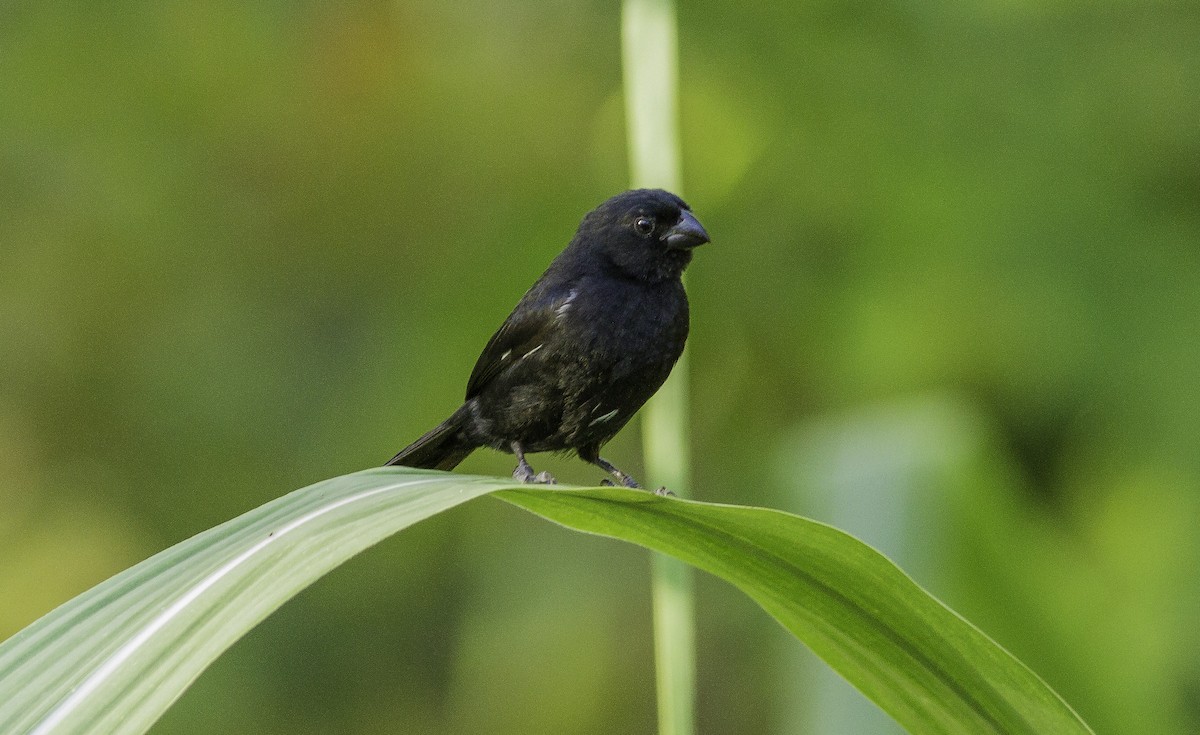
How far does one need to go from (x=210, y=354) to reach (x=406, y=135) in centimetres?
97

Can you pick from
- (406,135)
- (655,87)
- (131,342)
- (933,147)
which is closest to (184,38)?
(406,135)

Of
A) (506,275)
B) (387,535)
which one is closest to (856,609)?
(387,535)

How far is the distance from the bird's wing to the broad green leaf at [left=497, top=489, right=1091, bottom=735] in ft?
4.55

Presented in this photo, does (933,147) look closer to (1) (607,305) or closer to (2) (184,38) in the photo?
(1) (607,305)

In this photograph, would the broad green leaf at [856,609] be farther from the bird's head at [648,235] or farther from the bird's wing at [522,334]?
the bird's head at [648,235]

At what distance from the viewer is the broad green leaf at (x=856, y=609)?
3.13 ft

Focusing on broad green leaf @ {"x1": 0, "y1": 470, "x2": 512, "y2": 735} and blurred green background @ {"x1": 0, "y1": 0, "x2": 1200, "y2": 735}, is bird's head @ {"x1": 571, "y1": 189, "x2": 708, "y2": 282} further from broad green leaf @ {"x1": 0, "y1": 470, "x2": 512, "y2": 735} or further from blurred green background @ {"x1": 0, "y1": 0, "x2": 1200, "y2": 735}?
broad green leaf @ {"x1": 0, "y1": 470, "x2": 512, "y2": 735}

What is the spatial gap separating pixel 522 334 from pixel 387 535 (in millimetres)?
1689

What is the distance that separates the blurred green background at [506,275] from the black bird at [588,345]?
704 millimetres

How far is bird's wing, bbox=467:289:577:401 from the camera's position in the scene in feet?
8.28

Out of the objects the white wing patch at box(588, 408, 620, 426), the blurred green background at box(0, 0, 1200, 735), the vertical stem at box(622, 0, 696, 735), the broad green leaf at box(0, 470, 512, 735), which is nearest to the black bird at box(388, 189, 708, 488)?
the white wing patch at box(588, 408, 620, 426)

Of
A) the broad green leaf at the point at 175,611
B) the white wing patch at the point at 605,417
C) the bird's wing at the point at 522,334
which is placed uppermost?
the bird's wing at the point at 522,334

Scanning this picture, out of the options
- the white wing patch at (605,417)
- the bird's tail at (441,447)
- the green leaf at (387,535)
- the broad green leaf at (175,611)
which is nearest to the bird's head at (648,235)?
the white wing patch at (605,417)

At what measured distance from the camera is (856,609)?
103cm
